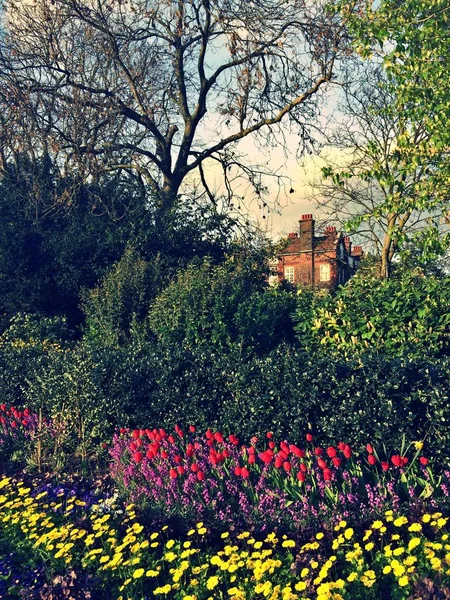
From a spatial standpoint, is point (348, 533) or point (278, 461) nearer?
point (348, 533)

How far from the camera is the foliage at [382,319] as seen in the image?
711cm

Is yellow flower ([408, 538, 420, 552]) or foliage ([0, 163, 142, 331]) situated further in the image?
foliage ([0, 163, 142, 331])

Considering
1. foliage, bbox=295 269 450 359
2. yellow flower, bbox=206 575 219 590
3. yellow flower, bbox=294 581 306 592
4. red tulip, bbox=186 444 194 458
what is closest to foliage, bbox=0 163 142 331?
foliage, bbox=295 269 450 359

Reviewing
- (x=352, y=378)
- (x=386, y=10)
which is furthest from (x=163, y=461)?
(x=386, y=10)

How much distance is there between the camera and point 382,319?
24.0ft

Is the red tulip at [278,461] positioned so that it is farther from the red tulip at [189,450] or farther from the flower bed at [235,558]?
the red tulip at [189,450]

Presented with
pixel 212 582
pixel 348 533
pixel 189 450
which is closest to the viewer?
pixel 212 582

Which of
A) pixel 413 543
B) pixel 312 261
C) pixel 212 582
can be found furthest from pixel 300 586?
pixel 312 261

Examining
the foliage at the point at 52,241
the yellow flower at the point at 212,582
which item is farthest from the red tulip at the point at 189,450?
the foliage at the point at 52,241

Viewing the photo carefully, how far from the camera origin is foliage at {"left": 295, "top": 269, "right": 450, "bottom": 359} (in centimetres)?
711

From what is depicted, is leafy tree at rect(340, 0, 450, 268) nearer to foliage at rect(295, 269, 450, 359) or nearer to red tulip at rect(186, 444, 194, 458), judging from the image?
foliage at rect(295, 269, 450, 359)

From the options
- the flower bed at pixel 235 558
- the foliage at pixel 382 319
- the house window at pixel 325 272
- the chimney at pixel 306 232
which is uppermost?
the chimney at pixel 306 232

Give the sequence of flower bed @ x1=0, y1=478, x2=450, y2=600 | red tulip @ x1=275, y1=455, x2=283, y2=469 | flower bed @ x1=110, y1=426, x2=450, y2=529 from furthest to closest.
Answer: red tulip @ x1=275, y1=455, x2=283, y2=469 < flower bed @ x1=110, y1=426, x2=450, y2=529 < flower bed @ x1=0, y1=478, x2=450, y2=600

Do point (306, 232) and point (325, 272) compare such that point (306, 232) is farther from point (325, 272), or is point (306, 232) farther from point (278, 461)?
point (278, 461)
